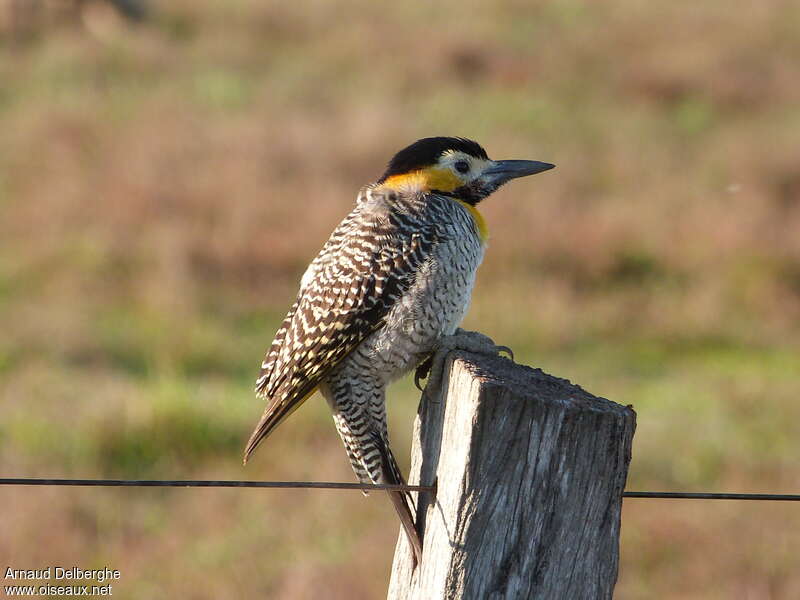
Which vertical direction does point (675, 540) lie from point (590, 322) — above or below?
below

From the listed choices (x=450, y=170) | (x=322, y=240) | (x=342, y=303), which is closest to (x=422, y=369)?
(x=342, y=303)

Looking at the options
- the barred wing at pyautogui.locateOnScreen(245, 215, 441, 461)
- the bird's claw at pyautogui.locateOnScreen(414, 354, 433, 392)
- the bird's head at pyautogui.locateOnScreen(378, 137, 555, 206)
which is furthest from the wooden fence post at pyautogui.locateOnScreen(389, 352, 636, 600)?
the bird's head at pyautogui.locateOnScreen(378, 137, 555, 206)

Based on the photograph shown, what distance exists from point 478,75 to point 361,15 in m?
4.19

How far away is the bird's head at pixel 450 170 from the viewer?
14.1 feet

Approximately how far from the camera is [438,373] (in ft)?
10.9

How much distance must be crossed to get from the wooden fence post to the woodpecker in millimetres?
1014

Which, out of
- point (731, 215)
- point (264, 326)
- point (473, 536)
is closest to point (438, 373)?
point (473, 536)

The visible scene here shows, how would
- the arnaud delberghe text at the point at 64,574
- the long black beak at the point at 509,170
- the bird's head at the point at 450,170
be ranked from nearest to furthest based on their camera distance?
the bird's head at the point at 450,170 → the long black beak at the point at 509,170 → the arnaud delberghe text at the point at 64,574

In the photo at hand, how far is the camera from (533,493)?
250 centimetres

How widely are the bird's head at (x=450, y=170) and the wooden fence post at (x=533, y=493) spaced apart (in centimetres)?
183

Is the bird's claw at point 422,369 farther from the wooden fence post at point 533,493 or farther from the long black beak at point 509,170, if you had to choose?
the wooden fence post at point 533,493

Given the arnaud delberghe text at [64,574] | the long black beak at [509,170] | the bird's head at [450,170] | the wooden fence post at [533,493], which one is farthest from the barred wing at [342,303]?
the arnaud delberghe text at [64,574]

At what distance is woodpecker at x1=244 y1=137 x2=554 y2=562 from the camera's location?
12.2 feet

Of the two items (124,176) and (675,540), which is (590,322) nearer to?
(675,540)
